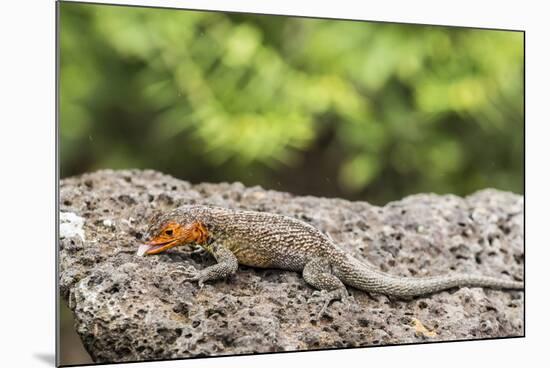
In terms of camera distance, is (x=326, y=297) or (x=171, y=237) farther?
(x=326, y=297)

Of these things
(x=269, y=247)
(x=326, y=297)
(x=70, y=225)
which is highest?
(x=70, y=225)

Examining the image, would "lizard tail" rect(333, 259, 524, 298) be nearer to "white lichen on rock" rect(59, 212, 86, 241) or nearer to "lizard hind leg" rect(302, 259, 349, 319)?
"lizard hind leg" rect(302, 259, 349, 319)

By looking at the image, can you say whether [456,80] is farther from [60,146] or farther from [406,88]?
[60,146]

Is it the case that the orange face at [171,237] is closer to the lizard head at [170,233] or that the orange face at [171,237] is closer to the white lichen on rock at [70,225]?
the lizard head at [170,233]

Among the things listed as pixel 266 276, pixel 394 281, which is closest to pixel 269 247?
pixel 266 276

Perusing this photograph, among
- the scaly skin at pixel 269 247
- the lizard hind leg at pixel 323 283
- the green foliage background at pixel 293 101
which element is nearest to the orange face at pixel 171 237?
the scaly skin at pixel 269 247

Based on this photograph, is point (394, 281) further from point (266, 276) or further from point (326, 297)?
point (266, 276)
